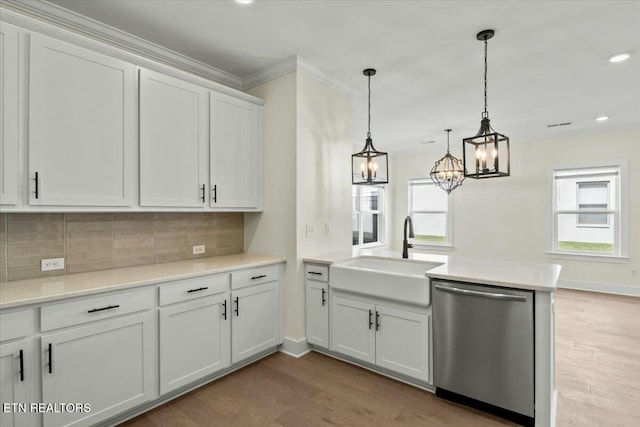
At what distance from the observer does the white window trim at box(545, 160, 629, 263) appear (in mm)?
5301

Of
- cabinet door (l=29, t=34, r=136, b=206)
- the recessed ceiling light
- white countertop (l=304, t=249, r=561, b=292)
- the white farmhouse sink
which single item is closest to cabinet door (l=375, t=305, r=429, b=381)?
the white farmhouse sink

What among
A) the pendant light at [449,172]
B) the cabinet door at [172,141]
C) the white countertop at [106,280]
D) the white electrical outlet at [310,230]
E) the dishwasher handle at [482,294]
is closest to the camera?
the white countertop at [106,280]

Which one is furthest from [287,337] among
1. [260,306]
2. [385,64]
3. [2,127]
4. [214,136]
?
[385,64]

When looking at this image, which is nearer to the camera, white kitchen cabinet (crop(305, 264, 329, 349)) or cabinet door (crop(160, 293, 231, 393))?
cabinet door (crop(160, 293, 231, 393))

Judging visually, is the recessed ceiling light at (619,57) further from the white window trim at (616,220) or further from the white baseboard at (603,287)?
the white baseboard at (603,287)

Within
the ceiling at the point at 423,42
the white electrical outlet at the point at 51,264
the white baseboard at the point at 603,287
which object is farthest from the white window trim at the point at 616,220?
the white electrical outlet at the point at 51,264

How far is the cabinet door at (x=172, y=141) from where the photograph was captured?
2.49 m

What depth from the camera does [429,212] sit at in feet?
24.2

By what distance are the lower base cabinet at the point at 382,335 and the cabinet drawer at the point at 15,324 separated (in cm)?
212

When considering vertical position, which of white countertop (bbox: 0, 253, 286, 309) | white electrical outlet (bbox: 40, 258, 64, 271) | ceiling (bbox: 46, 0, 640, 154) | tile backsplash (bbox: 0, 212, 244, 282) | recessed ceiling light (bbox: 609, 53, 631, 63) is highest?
ceiling (bbox: 46, 0, 640, 154)

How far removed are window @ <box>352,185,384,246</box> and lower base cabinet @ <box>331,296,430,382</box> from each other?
13.5 ft

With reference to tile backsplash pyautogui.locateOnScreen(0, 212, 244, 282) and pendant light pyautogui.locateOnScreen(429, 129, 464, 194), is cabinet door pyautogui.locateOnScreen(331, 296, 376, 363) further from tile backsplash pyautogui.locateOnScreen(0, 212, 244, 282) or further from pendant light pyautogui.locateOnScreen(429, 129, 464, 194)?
pendant light pyautogui.locateOnScreen(429, 129, 464, 194)

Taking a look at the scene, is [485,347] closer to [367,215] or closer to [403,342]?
[403,342]

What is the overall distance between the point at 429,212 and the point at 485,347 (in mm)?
5430
